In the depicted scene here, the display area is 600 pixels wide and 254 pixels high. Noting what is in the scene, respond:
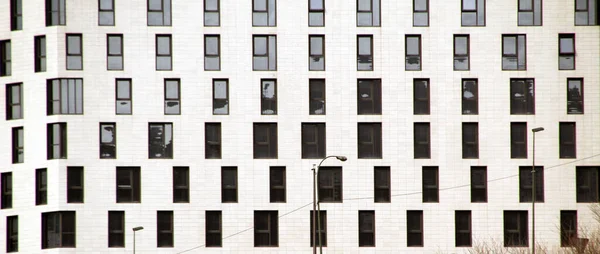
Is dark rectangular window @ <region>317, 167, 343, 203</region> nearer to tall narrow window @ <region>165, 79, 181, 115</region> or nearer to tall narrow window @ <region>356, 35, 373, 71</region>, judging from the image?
tall narrow window @ <region>356, 35, 373, 71</region>

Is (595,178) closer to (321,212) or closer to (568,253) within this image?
(568,253)

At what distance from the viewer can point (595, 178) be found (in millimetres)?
71938

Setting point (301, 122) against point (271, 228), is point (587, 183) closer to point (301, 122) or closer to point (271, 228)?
point (301, 122)

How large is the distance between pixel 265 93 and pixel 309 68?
9.87 feet

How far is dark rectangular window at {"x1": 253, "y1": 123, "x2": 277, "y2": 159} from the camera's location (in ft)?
234

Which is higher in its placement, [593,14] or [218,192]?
[593,14]

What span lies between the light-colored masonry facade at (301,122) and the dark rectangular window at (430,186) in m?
0.37

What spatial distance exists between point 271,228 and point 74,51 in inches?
619

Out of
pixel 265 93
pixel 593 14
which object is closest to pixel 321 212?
pixel 265 93

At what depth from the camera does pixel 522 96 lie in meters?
72.2

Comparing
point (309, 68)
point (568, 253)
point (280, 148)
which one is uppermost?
point (309, 68)

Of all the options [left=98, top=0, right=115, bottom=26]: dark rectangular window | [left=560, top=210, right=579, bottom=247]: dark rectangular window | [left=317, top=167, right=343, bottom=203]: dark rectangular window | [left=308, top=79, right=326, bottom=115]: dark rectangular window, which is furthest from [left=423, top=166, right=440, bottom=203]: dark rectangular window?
[left=98, top=0, right=115, bottom=26]: dark rectangular window

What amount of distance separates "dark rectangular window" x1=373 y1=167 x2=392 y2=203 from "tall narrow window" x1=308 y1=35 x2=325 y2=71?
275 inches

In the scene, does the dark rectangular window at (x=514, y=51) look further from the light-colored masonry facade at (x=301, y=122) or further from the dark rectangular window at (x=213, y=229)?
the dark rectangular window at (x=213, y=229)
